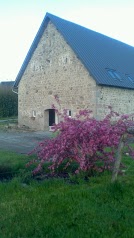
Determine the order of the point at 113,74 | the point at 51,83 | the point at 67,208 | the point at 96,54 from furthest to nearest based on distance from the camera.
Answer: the point at 51,83, the point at 96,54, the point at 113,74, the point at 67,208

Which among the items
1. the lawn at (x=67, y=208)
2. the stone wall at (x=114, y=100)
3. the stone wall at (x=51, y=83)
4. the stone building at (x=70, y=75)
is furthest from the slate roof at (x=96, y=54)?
the lawn at (x=67, y=208)

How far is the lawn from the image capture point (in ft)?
11.6

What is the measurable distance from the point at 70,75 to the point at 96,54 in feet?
8.67

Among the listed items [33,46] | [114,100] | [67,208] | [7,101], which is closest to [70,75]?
[114,100]

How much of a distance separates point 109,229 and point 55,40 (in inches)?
668

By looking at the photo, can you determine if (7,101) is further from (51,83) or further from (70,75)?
(70,75)

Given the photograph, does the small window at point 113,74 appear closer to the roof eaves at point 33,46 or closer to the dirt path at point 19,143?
the roof eaves at point 33,46

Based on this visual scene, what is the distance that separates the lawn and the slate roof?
12019mm

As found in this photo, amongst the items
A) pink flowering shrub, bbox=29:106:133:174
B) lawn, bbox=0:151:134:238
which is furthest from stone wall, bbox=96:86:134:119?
lawn, bbox=0:151:134:238

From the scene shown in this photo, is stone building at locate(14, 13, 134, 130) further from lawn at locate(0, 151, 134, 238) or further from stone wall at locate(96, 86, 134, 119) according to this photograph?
lawn at locate(0, 151, 134, 238)

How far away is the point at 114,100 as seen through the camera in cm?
1847

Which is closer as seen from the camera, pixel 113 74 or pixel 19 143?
pixel 19 143

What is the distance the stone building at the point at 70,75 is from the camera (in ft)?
57.6

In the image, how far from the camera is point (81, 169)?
19.6 ft
